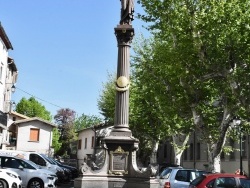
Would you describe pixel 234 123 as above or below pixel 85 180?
above

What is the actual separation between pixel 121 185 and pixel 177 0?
1034 cm

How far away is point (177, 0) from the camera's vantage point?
2027cm

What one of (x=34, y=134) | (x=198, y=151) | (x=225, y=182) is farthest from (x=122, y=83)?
(x=34, y=134)

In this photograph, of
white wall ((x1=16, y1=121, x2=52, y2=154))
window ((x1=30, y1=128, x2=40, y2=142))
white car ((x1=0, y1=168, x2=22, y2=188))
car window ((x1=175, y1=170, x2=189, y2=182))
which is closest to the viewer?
white car ((x1=0, y1=168, x2=22, y2=188))

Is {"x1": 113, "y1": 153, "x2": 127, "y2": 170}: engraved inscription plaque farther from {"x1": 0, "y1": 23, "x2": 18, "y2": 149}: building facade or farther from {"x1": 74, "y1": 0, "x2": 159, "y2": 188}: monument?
{"x1": 0, "y1": 23, "x2": 18, "y2": 149}: building facade

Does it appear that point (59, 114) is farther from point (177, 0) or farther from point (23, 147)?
point (177, 0)

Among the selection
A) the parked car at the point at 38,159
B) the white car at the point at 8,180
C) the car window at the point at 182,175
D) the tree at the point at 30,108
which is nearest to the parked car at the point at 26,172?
the white car at the point at 8,180

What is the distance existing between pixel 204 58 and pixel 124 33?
555cm

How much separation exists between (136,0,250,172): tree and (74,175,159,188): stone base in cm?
756

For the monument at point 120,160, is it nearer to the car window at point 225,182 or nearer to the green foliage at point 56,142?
Answer: the car window at point 225,182

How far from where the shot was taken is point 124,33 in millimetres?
16125

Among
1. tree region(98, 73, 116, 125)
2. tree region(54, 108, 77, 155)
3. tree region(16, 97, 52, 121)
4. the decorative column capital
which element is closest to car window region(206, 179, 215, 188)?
the decorative column capital

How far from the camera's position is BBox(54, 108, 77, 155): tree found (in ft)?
254

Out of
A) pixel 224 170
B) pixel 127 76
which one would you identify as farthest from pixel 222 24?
pixel 224 170
